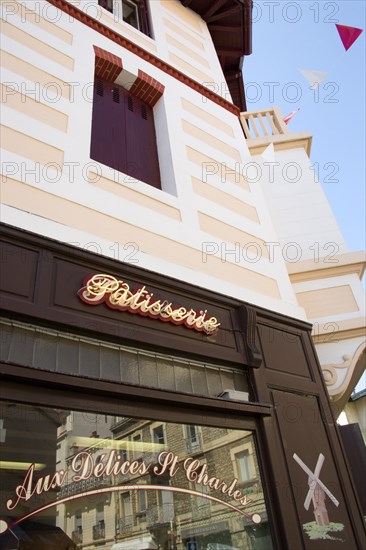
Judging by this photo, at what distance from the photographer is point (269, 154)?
9.13 metres

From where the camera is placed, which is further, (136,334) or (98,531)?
(136,334)

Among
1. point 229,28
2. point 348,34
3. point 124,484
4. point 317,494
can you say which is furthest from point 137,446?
point 229,28

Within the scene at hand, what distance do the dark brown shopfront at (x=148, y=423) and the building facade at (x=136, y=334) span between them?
15mm

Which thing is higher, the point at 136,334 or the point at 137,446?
the point at 136,334

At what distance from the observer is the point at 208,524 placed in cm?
396

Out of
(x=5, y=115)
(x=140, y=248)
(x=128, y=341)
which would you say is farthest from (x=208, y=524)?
(x=5, y=115)

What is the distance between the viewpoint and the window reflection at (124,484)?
3.22m

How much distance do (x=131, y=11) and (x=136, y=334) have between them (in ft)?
23.8

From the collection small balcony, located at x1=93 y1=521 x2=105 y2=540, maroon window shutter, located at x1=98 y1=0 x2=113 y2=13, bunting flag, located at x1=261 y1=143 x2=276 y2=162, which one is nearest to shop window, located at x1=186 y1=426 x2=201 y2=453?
small balcony, located at x1=93 y1=521 x2=105 y2=540

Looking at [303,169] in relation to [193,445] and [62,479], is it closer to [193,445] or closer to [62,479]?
[193,445]

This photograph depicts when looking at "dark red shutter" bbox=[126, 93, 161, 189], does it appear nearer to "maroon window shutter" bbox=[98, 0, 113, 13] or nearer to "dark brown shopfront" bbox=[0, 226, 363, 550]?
"dark brown shopfront" bbox=[0, 226, 363, 550]

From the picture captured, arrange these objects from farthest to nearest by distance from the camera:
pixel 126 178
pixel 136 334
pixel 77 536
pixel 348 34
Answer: pixel 348 34 → pixel 126 178 → pixel 136 334 → pixel 77 536

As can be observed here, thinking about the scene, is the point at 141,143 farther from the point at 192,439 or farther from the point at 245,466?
the point at 245,466

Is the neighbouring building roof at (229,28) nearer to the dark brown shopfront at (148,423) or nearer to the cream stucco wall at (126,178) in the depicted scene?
the cream stucco wall at (126,178)
